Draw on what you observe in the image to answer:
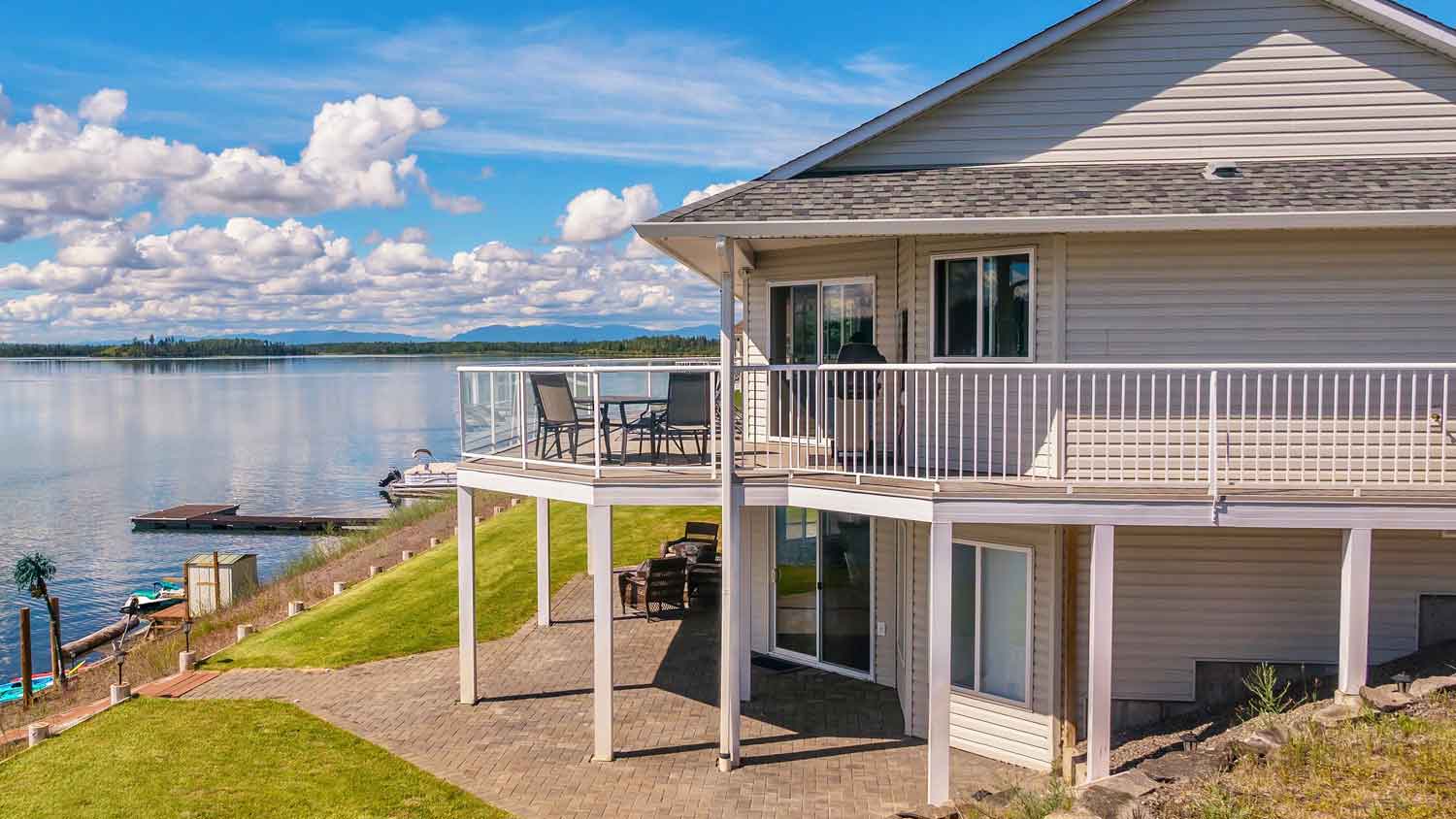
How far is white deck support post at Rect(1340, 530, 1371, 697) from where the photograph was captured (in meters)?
8.84

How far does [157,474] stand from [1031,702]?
6264 centimetres

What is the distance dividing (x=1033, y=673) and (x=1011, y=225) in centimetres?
478

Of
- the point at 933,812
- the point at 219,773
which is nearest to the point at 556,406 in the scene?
the point at 219,773

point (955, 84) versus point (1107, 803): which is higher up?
point (955, 84)

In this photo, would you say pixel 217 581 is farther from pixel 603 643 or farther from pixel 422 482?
pixel 422 482

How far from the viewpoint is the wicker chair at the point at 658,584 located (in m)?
16.5

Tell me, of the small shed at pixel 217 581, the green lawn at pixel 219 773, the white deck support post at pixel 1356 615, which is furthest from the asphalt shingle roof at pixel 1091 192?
the small shed at pixel 217 581

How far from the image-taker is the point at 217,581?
2428cm

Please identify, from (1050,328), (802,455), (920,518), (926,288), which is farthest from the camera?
(802,455)

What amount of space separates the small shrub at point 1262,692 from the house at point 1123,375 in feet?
0.46

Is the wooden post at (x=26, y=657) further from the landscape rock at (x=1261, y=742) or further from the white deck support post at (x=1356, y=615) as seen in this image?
the white deck support post at (x=1356, y=615)

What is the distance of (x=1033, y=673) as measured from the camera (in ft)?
34.6

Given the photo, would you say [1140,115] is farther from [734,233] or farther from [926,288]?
[734,233]

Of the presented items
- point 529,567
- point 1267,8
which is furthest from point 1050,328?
point 529,567
